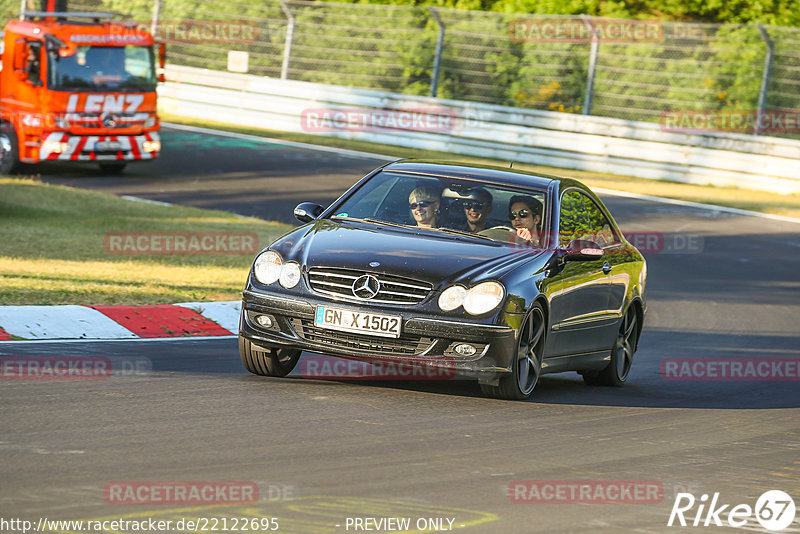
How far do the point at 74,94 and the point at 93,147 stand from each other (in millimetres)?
933

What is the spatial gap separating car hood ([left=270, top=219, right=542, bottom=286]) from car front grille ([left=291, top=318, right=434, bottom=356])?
0.37m

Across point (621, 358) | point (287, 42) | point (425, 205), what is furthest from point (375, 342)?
point (287, 42)

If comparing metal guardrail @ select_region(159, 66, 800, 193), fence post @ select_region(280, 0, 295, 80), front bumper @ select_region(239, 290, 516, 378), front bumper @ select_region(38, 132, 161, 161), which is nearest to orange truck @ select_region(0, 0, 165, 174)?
front bumper @ select_region(38, 132, 161, 161)

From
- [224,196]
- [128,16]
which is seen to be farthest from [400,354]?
[128,16]

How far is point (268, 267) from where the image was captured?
332 inches

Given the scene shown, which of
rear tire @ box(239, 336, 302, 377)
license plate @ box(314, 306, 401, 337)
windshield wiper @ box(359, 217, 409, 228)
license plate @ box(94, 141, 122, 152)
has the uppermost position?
windshield wiper @ box(359, 217, 409, 228)

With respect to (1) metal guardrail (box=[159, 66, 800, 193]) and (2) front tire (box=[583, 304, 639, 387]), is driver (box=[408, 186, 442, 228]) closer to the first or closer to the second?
(2) front tire (box=[583, 304, 639, 387])

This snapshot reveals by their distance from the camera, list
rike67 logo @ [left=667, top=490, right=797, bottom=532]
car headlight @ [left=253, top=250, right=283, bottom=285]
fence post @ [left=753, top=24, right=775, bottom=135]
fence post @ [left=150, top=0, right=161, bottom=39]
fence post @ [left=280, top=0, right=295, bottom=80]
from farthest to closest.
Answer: fence post @ [left=150, top=0, right=161, bottom=39] < fence post @ [left=280, top=0, right=295, bottom=80] < fence post @ [left=753, top=24, right=775, bottom=135] < car headlight @ [left=253, top=250, right=283, bottom=285] < rike67 logo @ [left=667, top=490, right=797, bottom=532]

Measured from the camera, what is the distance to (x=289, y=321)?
8258 millimetres

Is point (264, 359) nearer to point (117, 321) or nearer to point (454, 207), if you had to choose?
point (454, 207)

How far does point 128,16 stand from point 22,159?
11970 millimetres

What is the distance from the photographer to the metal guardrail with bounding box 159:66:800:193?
82.7 feet

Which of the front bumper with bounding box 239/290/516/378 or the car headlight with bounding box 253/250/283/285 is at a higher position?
the car headlight with bounding box 253/250/283/285

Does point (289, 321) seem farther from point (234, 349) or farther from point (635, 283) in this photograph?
point (635, 283)
